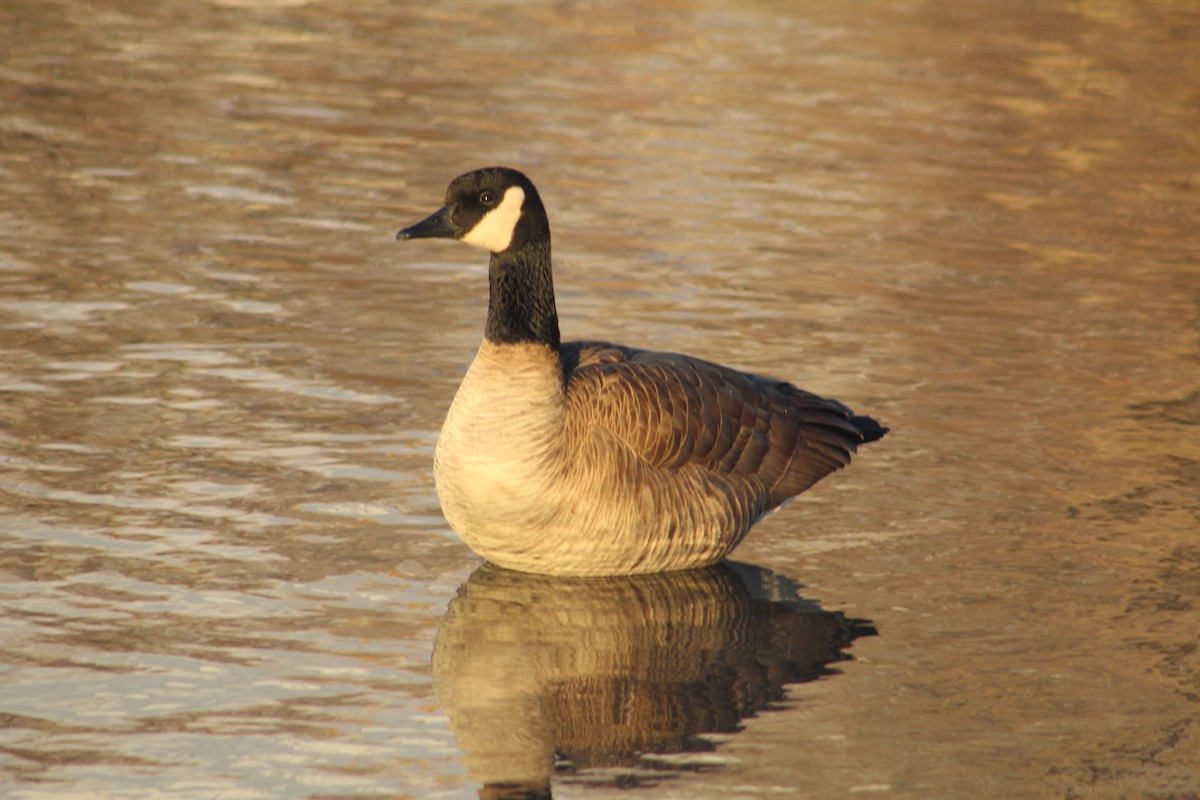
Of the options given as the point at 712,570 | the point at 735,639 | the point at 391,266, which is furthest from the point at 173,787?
the point at 391,266

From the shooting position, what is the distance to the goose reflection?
6938mm

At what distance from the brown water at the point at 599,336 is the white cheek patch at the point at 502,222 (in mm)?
1668

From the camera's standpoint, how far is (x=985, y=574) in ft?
29.3

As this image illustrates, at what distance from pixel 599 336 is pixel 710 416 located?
381 centimetres

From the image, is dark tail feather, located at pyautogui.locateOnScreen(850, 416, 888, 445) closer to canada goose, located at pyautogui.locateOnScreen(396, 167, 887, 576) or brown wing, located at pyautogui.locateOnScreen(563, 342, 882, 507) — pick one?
brown wing, located at pyautogui.locateOnScreen(563, 342, 882, 507)

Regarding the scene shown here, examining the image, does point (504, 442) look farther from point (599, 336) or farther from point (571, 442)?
point (599, 336)

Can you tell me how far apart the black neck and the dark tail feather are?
1.89 m

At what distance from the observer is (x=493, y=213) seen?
8.50 metres

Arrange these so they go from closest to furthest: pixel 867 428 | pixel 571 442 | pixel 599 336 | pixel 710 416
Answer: pixel 571 442
pixel 710 416
pixel 867 428
pixel 599 336

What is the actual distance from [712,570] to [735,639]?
3.24 ft

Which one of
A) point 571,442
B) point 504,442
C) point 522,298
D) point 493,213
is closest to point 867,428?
point 571,442

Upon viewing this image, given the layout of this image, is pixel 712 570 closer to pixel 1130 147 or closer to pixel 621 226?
pixel 621 226

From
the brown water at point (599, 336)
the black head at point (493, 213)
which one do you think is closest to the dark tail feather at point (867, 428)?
the brown water at point (599, 336)

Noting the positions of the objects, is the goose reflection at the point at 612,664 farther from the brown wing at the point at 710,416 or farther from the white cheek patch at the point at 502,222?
the white cheek patch at the point at 502,222
